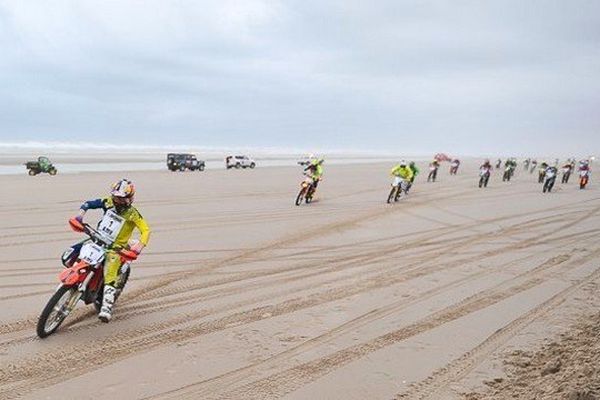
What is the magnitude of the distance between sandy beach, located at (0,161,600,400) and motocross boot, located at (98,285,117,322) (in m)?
0.14

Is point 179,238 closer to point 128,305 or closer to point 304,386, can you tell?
point 128,305

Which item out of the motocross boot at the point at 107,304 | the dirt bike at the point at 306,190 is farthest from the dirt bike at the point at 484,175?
the motocross boot at the point at 107,304

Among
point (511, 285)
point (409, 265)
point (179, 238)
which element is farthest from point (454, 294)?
point (179, 238)

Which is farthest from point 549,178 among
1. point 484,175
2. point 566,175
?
point 566,175

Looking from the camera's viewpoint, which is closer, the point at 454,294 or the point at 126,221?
the point at 126,221

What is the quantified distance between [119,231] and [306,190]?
13171 millimetres

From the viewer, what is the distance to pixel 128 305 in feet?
23.1

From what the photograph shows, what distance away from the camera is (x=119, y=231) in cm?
640

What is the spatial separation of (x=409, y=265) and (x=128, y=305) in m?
Answer: 5.30

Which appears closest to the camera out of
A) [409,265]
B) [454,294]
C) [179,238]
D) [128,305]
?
[128,305]

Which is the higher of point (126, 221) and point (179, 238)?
point (126, 221)

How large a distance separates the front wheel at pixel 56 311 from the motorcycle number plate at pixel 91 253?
0.34 metres

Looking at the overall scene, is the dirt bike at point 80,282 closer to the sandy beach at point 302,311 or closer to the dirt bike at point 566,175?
the sandy beach at point 302,311

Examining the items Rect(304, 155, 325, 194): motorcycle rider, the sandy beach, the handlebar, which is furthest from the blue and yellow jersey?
Rect(304, 155, 325, 194): motorcycle rider
